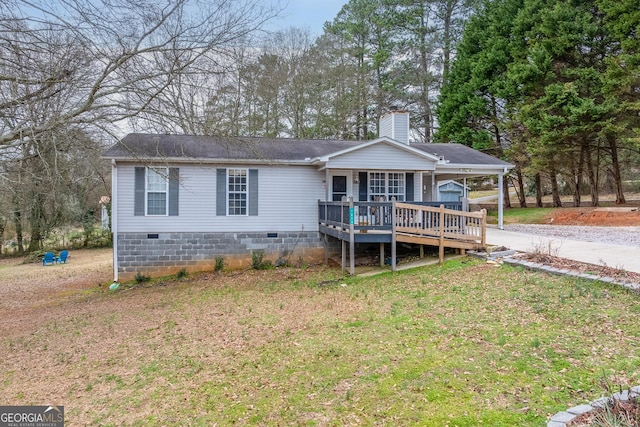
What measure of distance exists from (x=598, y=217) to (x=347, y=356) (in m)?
16.9

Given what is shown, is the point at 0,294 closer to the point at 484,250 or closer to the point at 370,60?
the point at 484,250

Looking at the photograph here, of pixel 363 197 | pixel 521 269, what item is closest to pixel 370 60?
pixel 363 197

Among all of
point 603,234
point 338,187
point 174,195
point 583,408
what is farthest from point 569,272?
point 174,195

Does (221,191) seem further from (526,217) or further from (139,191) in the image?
(526,217)

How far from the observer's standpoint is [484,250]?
35.3 feet

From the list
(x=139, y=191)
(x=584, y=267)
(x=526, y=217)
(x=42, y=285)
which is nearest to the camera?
(x=584, y=267)

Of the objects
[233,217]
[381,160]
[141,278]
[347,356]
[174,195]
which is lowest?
[141,278]

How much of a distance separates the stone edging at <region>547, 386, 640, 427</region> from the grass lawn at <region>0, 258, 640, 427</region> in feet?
0.55

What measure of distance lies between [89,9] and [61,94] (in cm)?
252

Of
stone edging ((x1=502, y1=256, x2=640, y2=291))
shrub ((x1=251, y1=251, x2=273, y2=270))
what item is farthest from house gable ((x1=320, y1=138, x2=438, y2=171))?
stone edging ((x1=502, y1=256, x2=640, y2=291))

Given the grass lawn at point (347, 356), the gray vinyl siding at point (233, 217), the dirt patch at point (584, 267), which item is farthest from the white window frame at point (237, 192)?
the dirt patch at point (584, 267)

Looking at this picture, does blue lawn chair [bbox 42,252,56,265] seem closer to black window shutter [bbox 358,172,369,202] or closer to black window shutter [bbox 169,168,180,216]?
black window shutter [bbox 169,168,180,216]

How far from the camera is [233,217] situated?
1270 centimetres

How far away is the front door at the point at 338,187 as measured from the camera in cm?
1330
